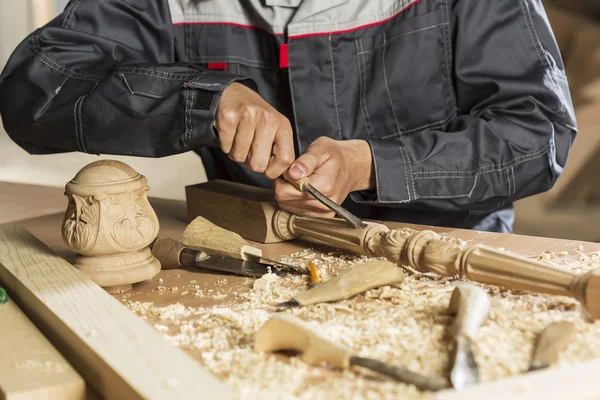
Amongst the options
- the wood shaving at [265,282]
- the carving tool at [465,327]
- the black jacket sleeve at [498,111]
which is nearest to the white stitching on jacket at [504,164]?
the black jacket sleeve at [498,111]

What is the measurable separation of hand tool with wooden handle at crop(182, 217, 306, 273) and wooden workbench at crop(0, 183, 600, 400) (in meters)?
0.07

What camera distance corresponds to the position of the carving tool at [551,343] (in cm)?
83

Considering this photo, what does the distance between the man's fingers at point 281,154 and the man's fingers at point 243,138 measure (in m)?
0.06

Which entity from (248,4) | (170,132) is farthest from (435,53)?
(170,132)

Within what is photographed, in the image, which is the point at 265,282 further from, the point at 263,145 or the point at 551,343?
the point at 551,343

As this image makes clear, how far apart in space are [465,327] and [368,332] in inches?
5.6

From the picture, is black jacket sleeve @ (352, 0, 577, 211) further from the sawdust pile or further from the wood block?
the sawdust pile

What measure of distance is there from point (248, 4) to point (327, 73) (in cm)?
33

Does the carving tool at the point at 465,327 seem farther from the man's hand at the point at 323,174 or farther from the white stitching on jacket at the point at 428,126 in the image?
the white stitching on jacket at the point at 428,126

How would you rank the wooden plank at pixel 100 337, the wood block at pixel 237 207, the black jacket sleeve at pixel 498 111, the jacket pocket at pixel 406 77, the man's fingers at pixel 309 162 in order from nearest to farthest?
1. the wooden plank at pixel 100 337
2. the man's fingers at pixel 309 162
3. the wood block at pixel 237 207
4. the black jacket sleeve at pixel 498 111
5. the jacket pocket at pixel 406 77

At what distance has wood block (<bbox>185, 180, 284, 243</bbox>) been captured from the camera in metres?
1.61

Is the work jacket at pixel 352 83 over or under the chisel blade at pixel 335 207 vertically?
over

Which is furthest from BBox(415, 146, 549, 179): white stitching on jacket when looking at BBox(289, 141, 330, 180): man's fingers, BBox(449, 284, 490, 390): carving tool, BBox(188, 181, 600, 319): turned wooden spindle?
BBox(449, 284, 490, 390): carving tool

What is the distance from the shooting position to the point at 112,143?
1849 mm
